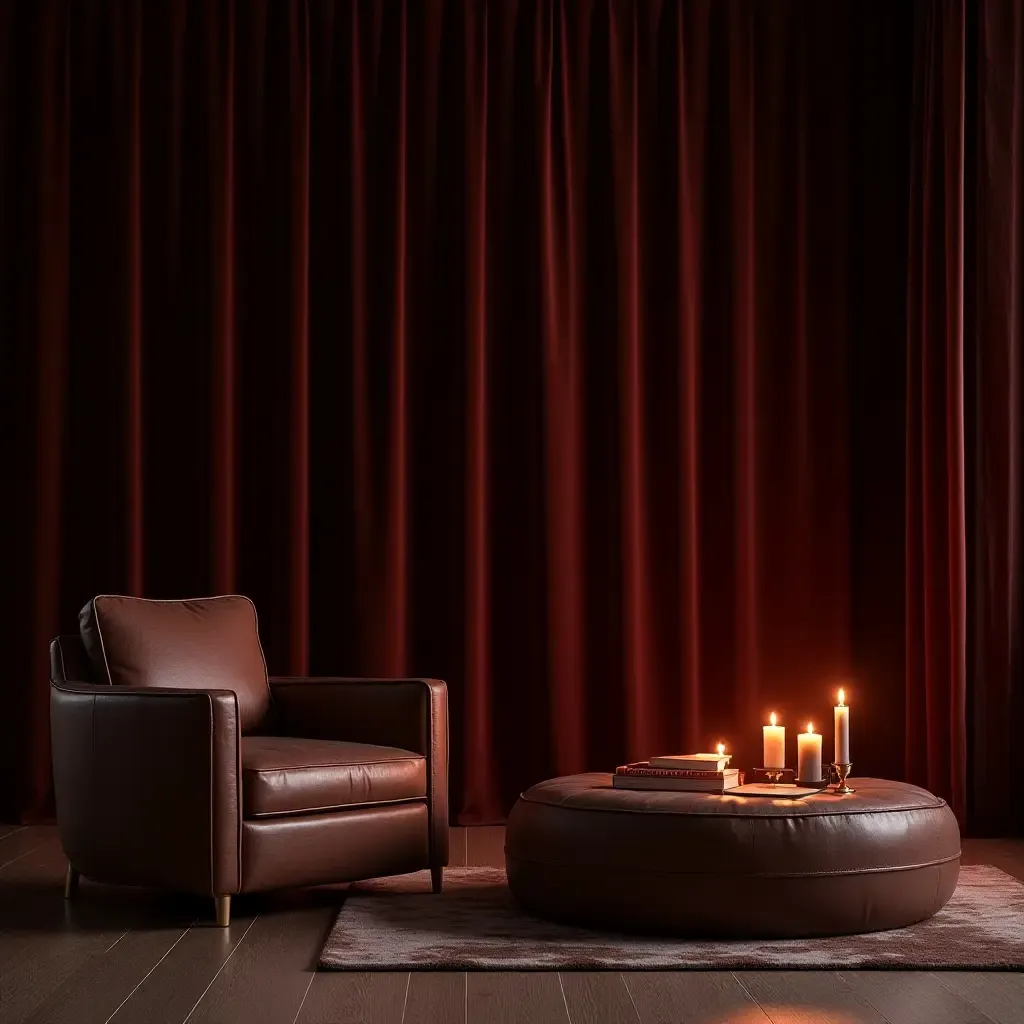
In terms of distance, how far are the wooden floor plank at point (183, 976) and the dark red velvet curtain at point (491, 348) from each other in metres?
1.70

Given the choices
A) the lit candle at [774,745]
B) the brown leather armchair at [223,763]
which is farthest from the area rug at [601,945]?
the lit candle at [774,745]

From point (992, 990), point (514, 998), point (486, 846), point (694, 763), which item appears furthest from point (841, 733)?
point (486, 846)

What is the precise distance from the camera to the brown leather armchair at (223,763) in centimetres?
310

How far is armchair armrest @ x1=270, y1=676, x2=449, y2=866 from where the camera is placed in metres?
3.53

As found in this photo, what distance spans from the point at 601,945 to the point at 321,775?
2.58ft

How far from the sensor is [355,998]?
2502mm

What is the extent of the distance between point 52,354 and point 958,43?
316 cm

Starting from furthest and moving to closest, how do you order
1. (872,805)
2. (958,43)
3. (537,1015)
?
(958,43) < (872,805) < (537,1015)

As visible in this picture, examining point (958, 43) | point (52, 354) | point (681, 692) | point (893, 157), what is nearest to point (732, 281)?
point (893, 157)

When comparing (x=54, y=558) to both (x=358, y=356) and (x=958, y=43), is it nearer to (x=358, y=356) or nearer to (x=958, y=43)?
(x=358, y=356)

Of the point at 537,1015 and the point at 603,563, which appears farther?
the point at 603,563

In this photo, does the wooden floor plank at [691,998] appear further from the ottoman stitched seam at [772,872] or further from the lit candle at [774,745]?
the lit candle at [774,745]

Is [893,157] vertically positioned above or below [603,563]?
above

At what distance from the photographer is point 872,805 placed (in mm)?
2943
